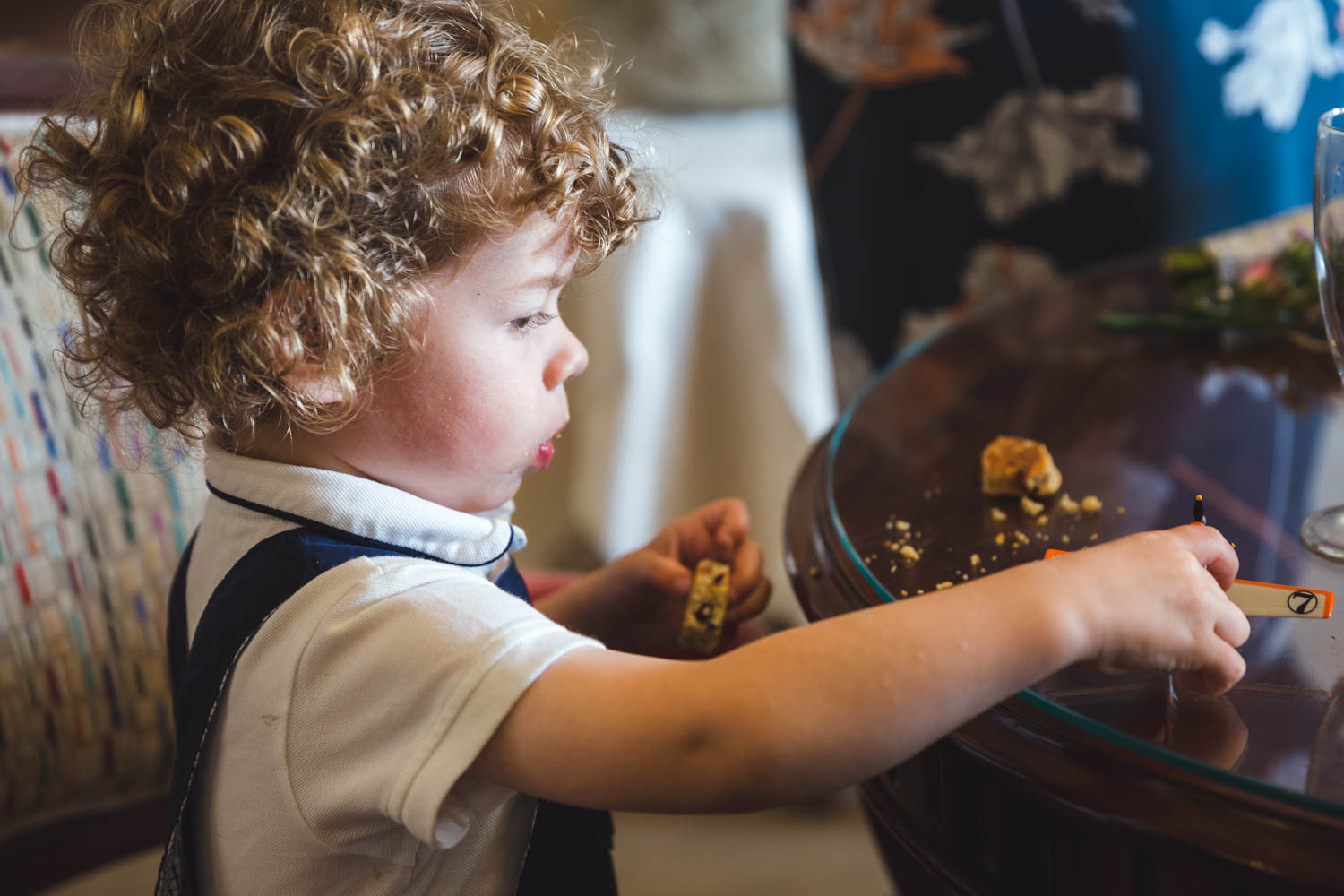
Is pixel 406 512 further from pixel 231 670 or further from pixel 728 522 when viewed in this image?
→ pixel 728 522

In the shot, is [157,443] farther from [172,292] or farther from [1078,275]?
[1078,275]

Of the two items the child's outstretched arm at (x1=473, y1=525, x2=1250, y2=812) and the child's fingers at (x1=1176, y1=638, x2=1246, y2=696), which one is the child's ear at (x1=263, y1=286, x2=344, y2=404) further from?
the child's fingers at (x1=1176, y1=638, x2=1246, y2=696)

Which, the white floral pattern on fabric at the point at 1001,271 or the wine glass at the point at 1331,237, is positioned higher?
the wine glass at the point at 1331,237

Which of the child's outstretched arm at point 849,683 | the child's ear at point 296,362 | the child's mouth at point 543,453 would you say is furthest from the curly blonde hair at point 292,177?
the child's outstretched arm at point 849,683

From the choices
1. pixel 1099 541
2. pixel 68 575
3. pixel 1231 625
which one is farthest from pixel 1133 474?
pixel 68 575

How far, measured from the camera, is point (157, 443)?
0.85m

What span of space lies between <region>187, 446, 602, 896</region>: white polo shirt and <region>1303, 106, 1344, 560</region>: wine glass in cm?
40

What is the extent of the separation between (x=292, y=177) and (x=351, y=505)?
174 millimetres

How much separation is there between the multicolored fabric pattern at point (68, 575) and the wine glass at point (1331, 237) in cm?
70

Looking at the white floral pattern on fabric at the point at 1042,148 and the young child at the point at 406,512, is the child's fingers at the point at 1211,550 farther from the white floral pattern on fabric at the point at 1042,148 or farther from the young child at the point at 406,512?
the white floral pattern on fabric at the point at 1042,148

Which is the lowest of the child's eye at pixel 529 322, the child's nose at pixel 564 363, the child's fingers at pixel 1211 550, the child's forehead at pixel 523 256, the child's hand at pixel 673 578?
the child's hand at pixel 673 578

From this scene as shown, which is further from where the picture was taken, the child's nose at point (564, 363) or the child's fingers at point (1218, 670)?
the child's nose at point (564, 363)

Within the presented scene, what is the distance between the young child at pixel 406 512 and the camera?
502mm

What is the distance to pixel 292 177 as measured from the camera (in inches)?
23.2
